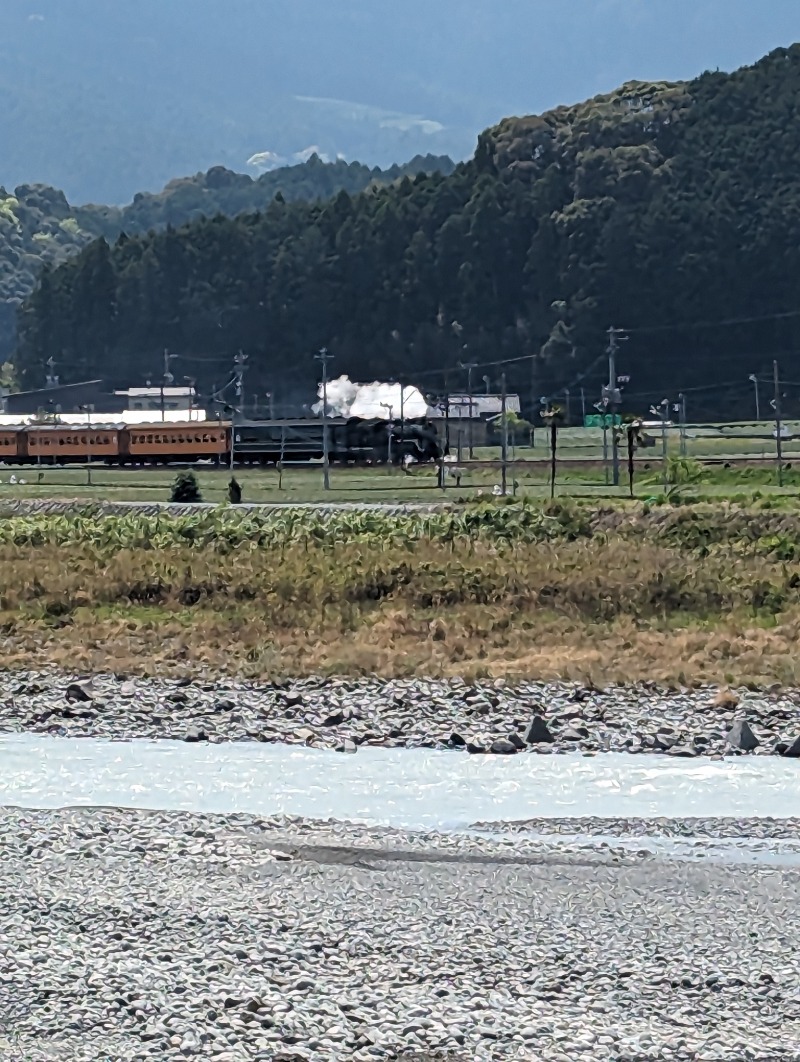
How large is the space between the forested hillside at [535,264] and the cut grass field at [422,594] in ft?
230

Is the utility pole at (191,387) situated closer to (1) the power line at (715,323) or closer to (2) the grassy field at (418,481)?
(2) the grassy field at (418,481)

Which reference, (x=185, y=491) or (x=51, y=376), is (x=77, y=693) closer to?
(x=185, y=491)

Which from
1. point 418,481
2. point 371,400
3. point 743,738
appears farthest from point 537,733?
point 371,400

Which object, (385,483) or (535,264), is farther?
(535,264)

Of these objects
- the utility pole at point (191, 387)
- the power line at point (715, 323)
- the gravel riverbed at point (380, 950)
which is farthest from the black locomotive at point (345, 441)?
the gravel riverbed at point (380, 950)

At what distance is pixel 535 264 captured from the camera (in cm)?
10931

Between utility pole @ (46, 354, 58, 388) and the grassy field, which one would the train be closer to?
the grassy field

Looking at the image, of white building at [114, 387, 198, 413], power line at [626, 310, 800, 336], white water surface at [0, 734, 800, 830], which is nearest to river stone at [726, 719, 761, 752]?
white water surface at [0, 734, 800, 830]

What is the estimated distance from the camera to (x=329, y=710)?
16438 millimetres

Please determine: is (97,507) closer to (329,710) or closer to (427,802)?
(329,710)

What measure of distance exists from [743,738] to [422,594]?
432 inches

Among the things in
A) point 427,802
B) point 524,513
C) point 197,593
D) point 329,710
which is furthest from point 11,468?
point 427,802

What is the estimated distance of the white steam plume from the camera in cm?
8288

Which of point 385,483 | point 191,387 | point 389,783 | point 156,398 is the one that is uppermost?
point 191,387
